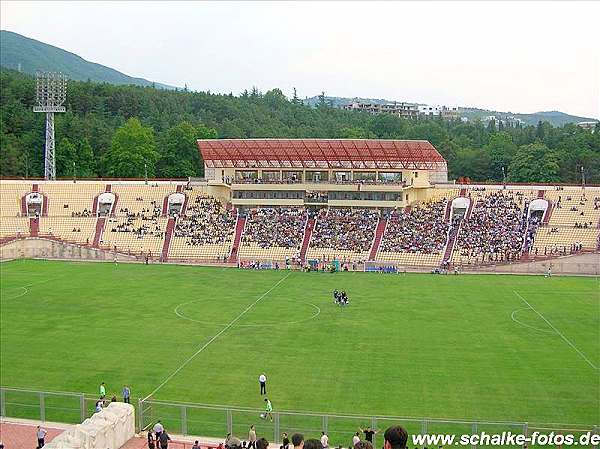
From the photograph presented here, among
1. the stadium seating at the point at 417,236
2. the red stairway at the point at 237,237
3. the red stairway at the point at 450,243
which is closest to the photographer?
the red stairway at the point at 450,243

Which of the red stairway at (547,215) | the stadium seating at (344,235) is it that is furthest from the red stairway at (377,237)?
the red stairway at (547,215)

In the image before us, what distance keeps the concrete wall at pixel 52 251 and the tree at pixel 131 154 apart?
26.9 meters

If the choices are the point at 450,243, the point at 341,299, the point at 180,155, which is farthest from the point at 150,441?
the point at 180,155

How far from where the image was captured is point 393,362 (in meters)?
28.9

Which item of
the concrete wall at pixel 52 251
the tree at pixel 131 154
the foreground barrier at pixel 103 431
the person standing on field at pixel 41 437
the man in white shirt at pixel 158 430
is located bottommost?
the concrete wall at pixel 52 251

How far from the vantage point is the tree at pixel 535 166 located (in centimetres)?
9231

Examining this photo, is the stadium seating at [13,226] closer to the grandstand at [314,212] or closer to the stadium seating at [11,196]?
the grandstand at [314,212]

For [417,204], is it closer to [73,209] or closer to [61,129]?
[73,209]

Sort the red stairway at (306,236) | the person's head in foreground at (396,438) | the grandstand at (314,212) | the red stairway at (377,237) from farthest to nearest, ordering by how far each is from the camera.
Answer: the red stairway at (306,236)
the red stairway at (377,237)
the grandstand at (314,212)
the person's head in foreground at (396,438)

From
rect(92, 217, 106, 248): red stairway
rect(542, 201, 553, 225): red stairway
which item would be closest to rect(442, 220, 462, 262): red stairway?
rect(542, 201, 553, 225): red stairway

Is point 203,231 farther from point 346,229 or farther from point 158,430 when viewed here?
point 158,430

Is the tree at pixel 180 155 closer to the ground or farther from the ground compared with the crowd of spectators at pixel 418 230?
farther from the ground

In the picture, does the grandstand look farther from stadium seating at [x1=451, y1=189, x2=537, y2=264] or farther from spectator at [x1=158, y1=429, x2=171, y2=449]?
spectator at [x1=158, y1=429, x2=171, y2=449]

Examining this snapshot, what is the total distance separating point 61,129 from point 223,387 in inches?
3389
